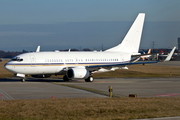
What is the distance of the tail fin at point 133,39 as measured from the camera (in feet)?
163

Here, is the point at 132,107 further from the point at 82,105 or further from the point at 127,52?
the point at 127,52

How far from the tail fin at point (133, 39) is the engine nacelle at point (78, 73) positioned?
30.1 ft

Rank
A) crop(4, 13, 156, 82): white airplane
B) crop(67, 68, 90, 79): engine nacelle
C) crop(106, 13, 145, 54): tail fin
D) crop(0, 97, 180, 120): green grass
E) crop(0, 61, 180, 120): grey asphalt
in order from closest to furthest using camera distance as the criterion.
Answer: crop(0, 97, 180, 120): green grass, crop(0, 61, 180, 120): grey asphalt, crop(4, 13, 156, 82): white airplane, crop(67, 68, 90, 79): engine nacelle, crop(106, 13, 145, 54): tail fin

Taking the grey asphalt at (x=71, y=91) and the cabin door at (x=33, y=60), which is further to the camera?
the cabin door at (x=33, y=60)

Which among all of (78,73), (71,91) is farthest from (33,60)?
(71,91)

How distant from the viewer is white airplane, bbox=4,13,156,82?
4081cm

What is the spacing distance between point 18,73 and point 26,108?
74.3ft

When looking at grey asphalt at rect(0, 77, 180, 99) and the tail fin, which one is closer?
grey asphalt at rect(0, 77, 180, 99)

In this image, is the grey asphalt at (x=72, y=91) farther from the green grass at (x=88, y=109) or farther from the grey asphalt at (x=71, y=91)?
the green grass at (x=88, y=109)

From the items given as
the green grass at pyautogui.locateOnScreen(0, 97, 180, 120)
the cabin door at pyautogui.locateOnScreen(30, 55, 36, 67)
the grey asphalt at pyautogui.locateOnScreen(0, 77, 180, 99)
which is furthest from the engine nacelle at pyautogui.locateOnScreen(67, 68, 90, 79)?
the green grass at pyautogui.locateOnScreen(0, 97, 180, 120)

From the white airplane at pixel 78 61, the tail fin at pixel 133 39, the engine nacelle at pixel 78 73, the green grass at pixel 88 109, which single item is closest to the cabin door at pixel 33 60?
the white airplane at pixel 78 61

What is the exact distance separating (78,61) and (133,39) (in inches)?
401

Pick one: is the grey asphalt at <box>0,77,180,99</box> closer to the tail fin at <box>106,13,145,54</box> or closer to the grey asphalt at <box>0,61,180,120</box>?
the grey asphalt at <box>0,61,180,120</box>

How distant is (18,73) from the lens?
133ft
